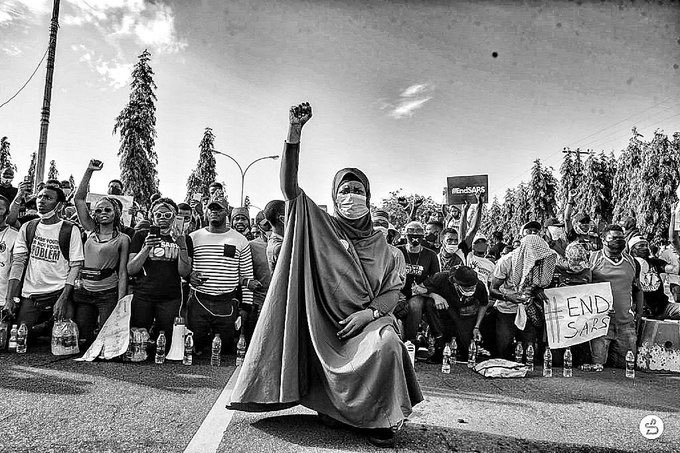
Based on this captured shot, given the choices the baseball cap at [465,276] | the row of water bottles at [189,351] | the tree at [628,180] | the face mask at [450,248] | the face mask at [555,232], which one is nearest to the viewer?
the row of water bottles at [189,351]

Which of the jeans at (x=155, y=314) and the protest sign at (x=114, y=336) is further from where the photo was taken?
the jeans at (x=155, y=314)

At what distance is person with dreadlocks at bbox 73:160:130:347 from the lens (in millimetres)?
6762

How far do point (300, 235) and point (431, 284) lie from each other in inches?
149

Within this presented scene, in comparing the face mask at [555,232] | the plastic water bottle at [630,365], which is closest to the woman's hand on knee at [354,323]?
the plastic water bottle at [630,365]

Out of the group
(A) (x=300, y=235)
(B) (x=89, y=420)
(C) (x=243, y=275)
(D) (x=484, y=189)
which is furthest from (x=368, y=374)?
(D) (x=484, y=189)

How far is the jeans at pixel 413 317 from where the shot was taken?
755 centimetres

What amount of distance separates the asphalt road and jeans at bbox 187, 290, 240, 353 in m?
0.69

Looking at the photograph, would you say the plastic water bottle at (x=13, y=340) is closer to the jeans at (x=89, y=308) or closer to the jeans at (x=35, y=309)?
the jeans at (x=35, y=309)

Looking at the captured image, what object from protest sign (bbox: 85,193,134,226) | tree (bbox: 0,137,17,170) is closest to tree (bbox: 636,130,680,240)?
protest sign (bbox: 85,193,134,226)

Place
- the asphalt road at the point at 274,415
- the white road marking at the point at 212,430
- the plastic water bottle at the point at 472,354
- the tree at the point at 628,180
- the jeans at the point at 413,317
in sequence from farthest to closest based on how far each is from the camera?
the tree at the point at 628,180, the jeans at the point at 413,317, the plastic water bottle at the point at 472,354, the asphalt road at the point at 274,415, the white road marking at the point at 212,430

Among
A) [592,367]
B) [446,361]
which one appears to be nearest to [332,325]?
[446,361]

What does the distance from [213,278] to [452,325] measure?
3.19 metres

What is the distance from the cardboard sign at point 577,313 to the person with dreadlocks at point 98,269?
550cm

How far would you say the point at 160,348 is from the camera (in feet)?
21.0
